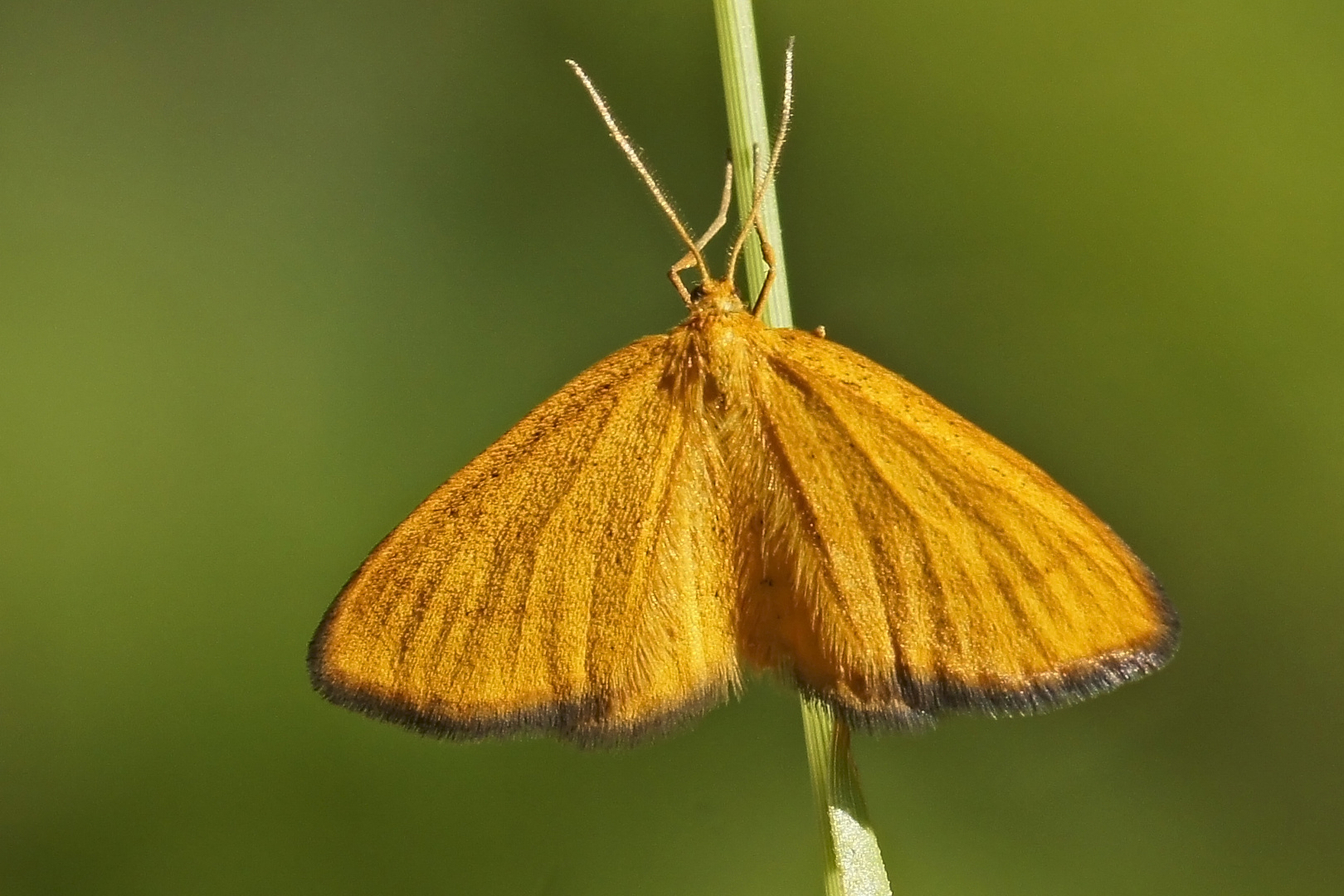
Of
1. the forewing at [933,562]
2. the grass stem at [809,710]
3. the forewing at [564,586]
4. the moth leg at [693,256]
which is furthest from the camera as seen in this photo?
the moth leg at [693,256]

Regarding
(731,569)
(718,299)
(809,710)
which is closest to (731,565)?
(731,569)

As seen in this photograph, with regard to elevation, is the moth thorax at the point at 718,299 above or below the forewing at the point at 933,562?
above

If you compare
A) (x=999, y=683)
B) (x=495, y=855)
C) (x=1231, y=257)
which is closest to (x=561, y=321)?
(x=495, y=855)

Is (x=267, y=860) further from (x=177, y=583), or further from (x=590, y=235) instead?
(x=590, y=235)

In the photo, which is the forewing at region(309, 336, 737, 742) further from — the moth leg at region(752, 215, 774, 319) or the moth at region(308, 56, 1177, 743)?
the moth leg at region(752, 215, 774, 319)

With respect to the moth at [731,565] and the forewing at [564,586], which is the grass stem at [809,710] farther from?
the forewing at [564,586]

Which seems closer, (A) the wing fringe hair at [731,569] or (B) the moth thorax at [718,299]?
(A) the wing fringe hair at [731,569]

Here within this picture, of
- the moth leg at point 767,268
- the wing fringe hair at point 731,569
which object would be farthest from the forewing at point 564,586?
the moth leg at point 767,268
